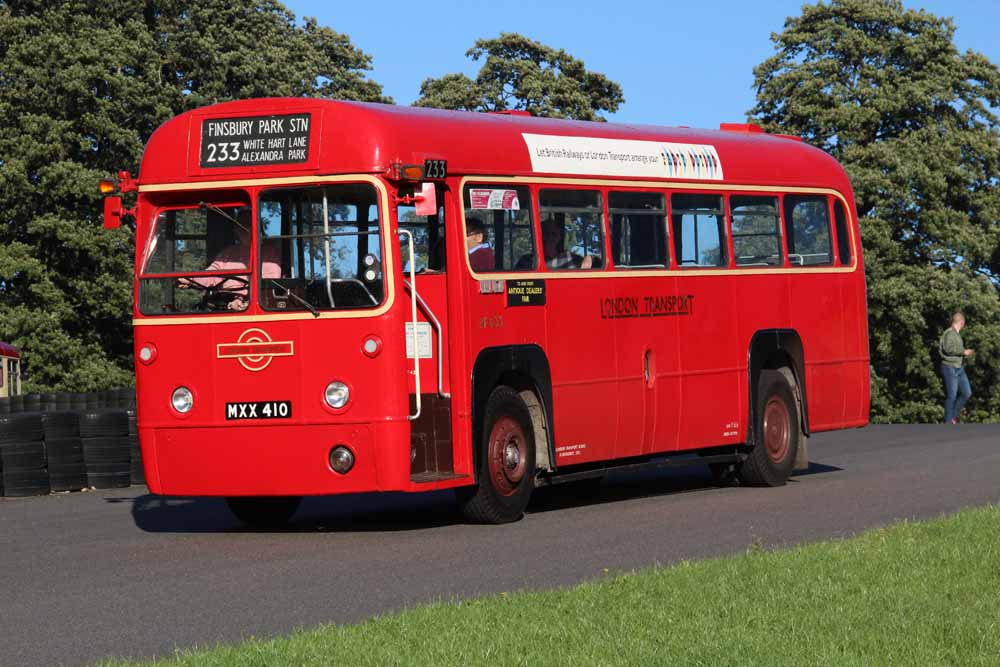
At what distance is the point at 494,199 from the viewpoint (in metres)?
15.2

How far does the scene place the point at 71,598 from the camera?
11164 millimetres

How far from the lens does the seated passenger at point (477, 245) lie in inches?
584

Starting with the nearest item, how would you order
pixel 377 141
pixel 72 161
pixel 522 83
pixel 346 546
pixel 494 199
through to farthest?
1. pixel 346 546
2. pixel 377 141
3. pixel 494 199
4. pixel 72 161
5. pixel 522 83

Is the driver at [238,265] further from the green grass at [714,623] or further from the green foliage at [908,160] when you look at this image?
the green foliage at [908,160]

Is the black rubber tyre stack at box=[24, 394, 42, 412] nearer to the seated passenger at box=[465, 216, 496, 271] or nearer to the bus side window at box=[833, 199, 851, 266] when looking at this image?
the bus side window at box=[833, 199, 851, 266]

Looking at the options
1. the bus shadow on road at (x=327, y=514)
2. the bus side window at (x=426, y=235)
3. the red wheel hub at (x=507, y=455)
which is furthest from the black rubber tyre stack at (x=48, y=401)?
the bus side window at (x=426, y=235)

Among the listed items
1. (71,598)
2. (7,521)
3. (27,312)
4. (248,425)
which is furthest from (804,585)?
(27,312)

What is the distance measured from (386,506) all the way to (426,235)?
3.43 metres

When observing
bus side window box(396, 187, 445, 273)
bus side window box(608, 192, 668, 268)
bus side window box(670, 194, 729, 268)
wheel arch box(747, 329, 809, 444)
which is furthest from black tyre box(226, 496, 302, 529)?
wheel arch box(747, 329, 809, 444)

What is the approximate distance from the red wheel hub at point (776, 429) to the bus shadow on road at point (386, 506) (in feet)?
1.90

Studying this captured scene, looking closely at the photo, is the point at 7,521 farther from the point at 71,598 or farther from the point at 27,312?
the point at 27,312

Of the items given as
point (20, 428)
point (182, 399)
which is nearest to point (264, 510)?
point (182, 399)

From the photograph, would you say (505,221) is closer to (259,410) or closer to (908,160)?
(259,410)

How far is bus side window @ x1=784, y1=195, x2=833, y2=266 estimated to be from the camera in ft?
62.1
